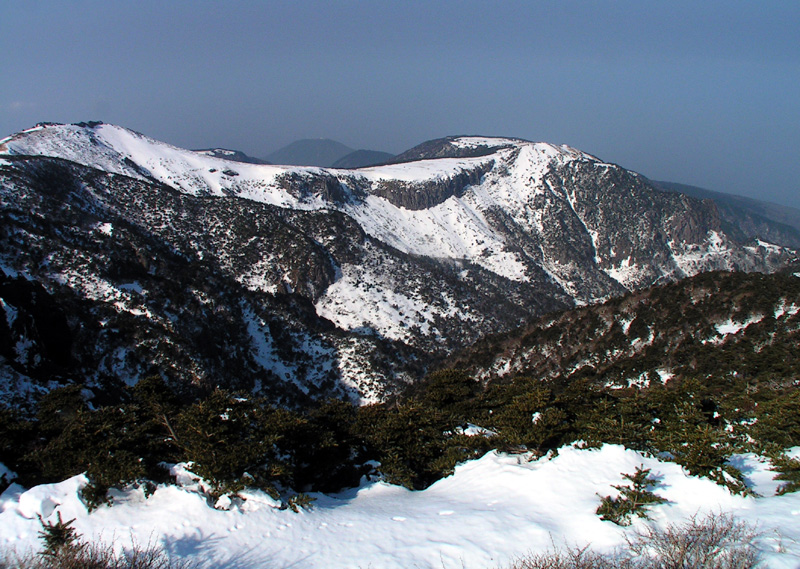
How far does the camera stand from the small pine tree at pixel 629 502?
14320mm

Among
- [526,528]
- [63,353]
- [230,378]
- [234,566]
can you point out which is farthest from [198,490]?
[230,378]

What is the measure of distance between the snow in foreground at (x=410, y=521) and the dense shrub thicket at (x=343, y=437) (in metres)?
0.75

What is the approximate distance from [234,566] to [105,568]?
386 centimetres

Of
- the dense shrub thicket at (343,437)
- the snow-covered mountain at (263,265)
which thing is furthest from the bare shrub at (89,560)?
the snow-covered mountain at (263,265)

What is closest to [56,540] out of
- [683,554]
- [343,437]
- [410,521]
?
[410,521]

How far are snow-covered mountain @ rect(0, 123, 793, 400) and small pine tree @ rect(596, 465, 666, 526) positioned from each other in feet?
150

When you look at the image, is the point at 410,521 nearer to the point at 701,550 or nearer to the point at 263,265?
the point at 701,550

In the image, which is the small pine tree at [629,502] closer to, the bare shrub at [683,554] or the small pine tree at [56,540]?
the bare shrub at [683,554]

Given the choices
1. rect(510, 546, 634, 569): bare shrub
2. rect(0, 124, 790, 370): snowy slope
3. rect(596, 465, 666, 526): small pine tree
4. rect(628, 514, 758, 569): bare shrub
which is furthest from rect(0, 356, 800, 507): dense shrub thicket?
rect(0, 124, 790, 370): snowy slope

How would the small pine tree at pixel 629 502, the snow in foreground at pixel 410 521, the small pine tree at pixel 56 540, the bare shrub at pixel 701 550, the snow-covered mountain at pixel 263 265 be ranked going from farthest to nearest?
the snow-covered mountain at pixel 263 265
the small pine tree at pixel 629 502
the snow in foreground at pixel 410 521
the small pine tree at pixel 56 540
the bare shrub at pixel 701 550

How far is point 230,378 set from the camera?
234 feet

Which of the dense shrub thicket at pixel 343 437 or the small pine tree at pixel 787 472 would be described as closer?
the small pine tree at pixel 787 472

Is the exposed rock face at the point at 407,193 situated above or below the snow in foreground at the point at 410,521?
above

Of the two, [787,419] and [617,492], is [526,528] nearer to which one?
[617,492]
